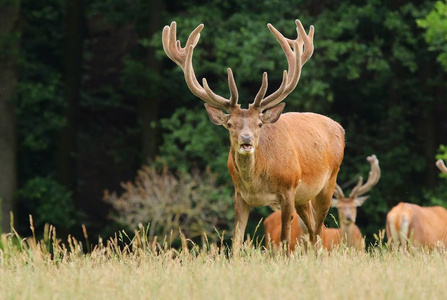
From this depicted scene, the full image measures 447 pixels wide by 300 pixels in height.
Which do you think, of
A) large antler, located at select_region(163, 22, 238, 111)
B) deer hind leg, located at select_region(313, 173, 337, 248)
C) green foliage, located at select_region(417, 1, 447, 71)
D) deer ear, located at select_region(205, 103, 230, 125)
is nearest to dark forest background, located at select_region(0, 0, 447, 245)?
green foliage, located at select_region(417, 1, 447, 71)

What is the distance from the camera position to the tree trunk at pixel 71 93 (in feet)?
74.2

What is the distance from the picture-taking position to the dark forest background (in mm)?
19875

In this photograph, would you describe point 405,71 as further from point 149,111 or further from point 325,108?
point 149,111

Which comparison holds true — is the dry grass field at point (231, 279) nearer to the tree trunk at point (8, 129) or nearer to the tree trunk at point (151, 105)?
the tree trunk at point (8, 129)

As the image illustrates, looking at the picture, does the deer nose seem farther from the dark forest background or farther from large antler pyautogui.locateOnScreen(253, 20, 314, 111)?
the dark forest background

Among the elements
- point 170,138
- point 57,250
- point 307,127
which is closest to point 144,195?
point 170,138

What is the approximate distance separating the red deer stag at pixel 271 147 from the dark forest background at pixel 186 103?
9.78 m

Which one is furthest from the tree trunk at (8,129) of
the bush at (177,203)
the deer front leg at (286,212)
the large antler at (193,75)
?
the deer front leg at (286,212)

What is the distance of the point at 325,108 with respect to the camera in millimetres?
20750

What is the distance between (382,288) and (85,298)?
157 centimetres

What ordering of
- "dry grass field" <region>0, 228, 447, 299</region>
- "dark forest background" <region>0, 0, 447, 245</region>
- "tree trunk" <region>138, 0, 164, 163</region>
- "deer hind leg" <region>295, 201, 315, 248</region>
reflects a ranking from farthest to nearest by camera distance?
"tree trunk" <region>138, 0, 164, 163</region> < "dark forest background" <region>0, 0, 447, 245</region> < "deer hind leg" <region>295, 201, 315, 248</region> < "dry grass field" <region>0, 228, 447, 299</region>

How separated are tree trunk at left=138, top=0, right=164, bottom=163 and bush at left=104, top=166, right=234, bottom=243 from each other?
5.86 feet

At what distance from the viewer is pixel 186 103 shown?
2330 cm

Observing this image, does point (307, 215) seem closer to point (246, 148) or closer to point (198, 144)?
point (246, 148)
